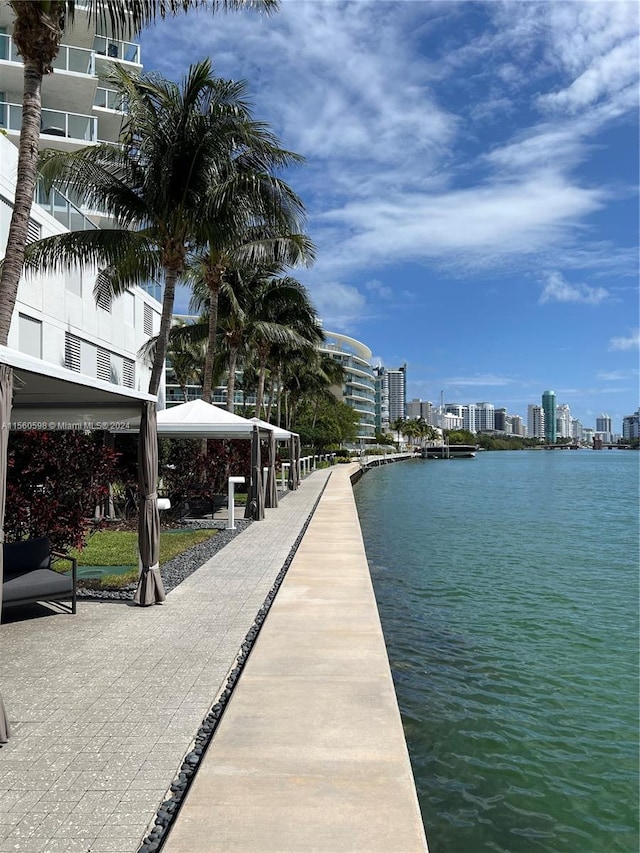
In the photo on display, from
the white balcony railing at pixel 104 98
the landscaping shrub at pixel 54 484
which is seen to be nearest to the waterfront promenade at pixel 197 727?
the landscaping shrub at pixel 54 484

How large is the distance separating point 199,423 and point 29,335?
25.0ft

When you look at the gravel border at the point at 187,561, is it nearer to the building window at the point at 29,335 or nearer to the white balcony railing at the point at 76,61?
the building window at the point at 29,335

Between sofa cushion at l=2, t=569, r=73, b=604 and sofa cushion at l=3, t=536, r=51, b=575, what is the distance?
0.14 metres

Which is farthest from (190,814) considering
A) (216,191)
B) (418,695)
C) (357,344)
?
(357,344)

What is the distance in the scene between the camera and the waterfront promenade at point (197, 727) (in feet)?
11.5

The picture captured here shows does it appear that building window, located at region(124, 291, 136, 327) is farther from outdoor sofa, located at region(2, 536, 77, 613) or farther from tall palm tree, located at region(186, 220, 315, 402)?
outdoor sofa, located at region(2, 536, 77, 613)

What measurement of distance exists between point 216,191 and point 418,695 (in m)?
10.9

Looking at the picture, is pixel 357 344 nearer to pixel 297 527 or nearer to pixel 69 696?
pixel 297 527

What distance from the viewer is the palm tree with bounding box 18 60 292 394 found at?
45.3 ft

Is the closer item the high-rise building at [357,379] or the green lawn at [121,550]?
the green lawn at [121,550]

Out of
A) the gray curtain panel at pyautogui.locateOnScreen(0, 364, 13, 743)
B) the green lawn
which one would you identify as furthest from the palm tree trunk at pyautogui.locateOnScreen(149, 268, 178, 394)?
the gray curtain panel at pyautogui.locateOnScreen(0, 364, 13, 743)

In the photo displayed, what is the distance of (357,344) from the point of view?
5192 inches

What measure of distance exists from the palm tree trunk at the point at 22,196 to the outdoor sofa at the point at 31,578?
9.85ft

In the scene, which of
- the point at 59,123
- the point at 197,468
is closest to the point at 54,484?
the point at 197,468
